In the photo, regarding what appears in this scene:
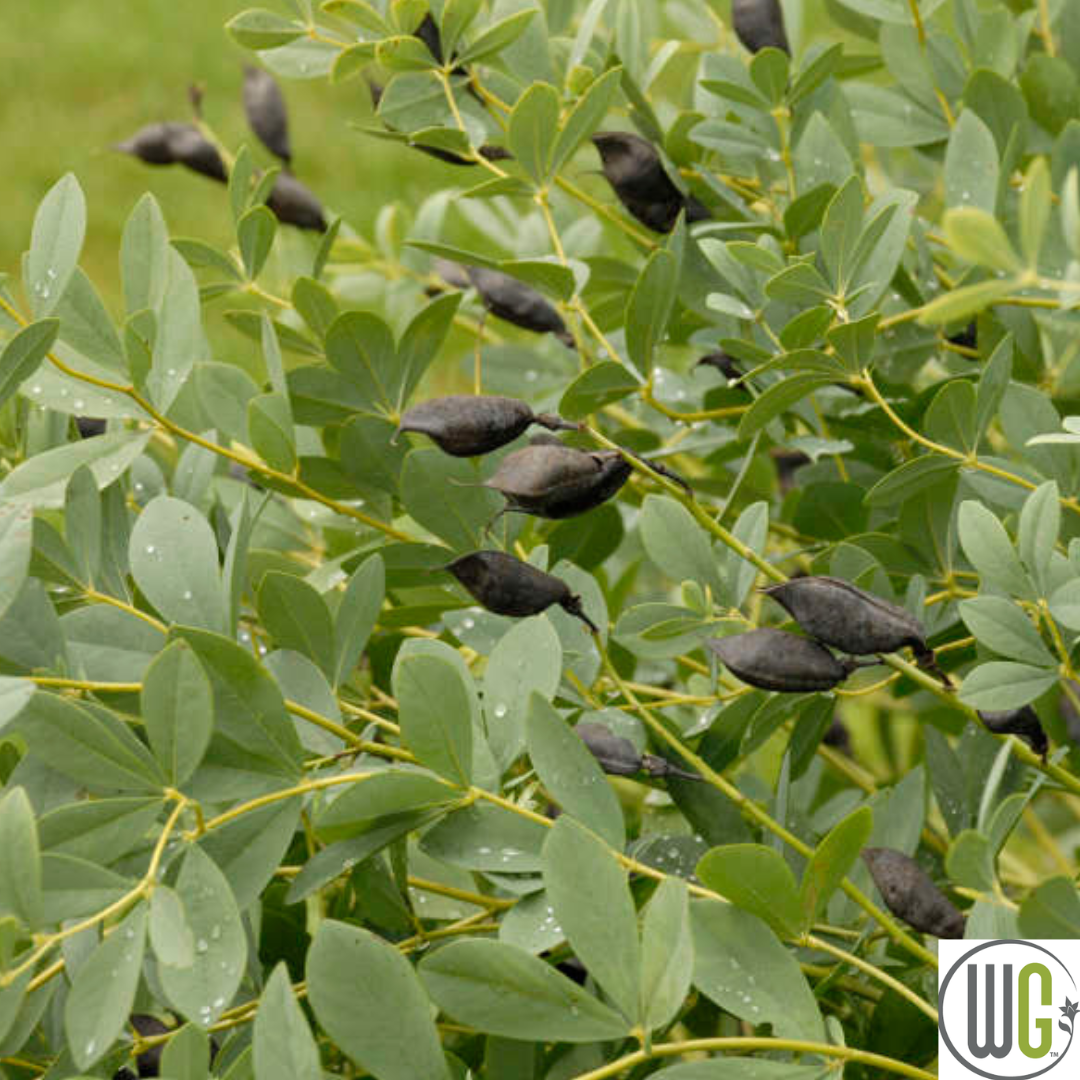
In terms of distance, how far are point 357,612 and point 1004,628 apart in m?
0.29

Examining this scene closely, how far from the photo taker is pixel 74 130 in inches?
157

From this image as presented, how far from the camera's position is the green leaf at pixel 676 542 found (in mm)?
770

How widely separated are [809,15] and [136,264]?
326 cm

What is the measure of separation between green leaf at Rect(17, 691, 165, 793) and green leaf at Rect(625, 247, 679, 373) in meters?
0.34

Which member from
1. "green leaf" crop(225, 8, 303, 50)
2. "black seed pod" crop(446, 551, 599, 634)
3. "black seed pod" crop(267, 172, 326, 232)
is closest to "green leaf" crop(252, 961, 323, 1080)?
"black seed pod" crop(446, 551, 599, 634)

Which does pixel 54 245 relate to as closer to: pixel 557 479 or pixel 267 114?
pixel 557 479

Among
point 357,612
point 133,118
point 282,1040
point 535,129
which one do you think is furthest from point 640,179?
point 133,118

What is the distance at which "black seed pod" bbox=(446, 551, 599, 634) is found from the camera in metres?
0.69

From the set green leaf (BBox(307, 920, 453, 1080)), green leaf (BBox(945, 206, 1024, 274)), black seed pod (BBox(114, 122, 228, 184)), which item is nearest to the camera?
green leaf (BBox(945, 206, 1024, 274))

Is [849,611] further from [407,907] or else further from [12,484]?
[12,484]

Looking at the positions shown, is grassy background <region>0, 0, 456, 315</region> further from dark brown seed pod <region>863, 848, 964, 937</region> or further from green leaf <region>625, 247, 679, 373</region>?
dark brown seed pod <region>863, 848, 964, 937</region>

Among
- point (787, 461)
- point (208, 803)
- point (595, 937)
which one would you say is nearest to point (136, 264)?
point (208, 803)

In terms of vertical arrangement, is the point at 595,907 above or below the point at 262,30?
below

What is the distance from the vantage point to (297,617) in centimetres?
70
